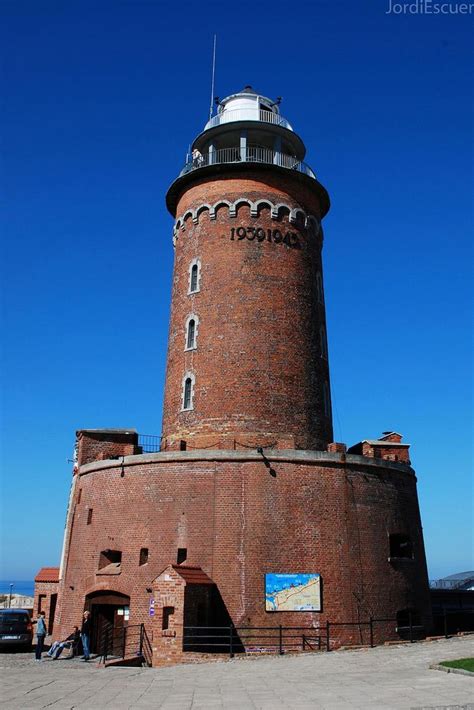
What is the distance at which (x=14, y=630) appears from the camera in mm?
22703

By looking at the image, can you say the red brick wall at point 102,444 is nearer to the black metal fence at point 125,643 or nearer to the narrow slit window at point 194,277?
the narrow slit window at point 194,277

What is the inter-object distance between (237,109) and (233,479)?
55.3 feet

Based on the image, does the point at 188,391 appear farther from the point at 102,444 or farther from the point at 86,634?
the point at 86,634

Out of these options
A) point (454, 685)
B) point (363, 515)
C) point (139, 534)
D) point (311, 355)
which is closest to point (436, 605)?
point (363, 515)

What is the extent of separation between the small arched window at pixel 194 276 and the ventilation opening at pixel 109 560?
1083 centimetres

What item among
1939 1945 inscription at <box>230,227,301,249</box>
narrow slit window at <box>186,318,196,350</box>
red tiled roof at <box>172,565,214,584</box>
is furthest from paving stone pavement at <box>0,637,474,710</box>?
1939 1945 inscription at <box>230,227,301,249</box>

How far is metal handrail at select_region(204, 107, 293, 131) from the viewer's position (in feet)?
93.3

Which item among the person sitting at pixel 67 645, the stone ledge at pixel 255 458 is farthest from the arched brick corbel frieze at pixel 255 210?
the person sitting at pixel 67 645

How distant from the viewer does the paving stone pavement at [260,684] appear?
1159cm

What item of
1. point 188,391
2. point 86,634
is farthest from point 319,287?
point 86,634

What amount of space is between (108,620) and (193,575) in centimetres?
450

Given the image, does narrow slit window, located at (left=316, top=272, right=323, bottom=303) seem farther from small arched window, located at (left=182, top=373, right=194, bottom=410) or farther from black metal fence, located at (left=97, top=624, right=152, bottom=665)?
black metal fence, located at (left=97, top=624, right=152, bottom=665)

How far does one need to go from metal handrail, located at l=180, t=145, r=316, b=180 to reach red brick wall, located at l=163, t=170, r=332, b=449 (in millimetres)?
688

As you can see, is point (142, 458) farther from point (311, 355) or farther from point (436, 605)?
point (436, 605)
